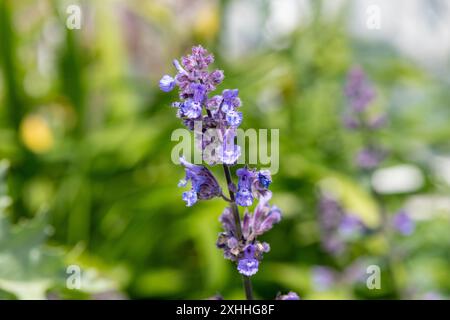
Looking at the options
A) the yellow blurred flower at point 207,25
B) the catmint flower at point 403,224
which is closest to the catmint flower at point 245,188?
the catmint flower at point 403,224

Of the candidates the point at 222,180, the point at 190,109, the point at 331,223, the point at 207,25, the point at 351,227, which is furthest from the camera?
the point at 207,25

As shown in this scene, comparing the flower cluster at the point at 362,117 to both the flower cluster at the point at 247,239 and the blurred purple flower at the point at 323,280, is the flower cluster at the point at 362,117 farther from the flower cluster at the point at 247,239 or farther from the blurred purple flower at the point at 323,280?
the flower cluster at the point at 247,239

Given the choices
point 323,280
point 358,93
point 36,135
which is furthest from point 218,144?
point 36,135

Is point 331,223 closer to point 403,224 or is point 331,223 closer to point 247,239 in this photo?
point 403,224

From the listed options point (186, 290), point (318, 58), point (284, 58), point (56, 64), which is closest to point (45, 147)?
point (56, 64)
